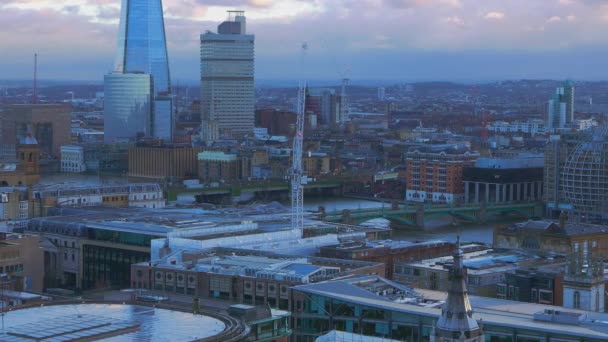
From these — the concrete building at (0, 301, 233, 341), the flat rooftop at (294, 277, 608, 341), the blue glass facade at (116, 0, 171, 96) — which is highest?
the blue glass facade at (116, 0, 171, 96)

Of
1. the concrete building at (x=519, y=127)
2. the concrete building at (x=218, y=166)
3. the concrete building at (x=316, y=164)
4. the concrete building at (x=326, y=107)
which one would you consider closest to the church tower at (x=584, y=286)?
the concrete building at (x=316, y=164)

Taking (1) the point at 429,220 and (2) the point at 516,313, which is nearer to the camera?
(2) the point at 516,313

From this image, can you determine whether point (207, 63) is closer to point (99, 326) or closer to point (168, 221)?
point (168, 221)

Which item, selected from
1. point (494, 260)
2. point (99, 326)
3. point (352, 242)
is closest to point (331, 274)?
point (494, 260)

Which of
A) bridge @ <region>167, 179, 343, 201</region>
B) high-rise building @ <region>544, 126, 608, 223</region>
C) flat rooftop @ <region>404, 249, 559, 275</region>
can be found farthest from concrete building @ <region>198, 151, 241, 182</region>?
flat rooftop @ <region>404, 249, 559, 275</region>

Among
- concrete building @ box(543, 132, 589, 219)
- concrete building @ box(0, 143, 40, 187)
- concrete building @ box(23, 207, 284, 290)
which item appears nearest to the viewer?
concrete building @ box(23, 207, 284, 290)

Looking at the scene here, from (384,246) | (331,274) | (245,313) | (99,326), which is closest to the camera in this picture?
(99,326)

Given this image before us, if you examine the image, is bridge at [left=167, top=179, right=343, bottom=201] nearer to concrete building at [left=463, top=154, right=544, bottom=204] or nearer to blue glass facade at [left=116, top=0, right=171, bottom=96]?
concrete building at [left=463, top=154, right=544, bottom=204]

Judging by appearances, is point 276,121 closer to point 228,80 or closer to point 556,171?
point 228,80
